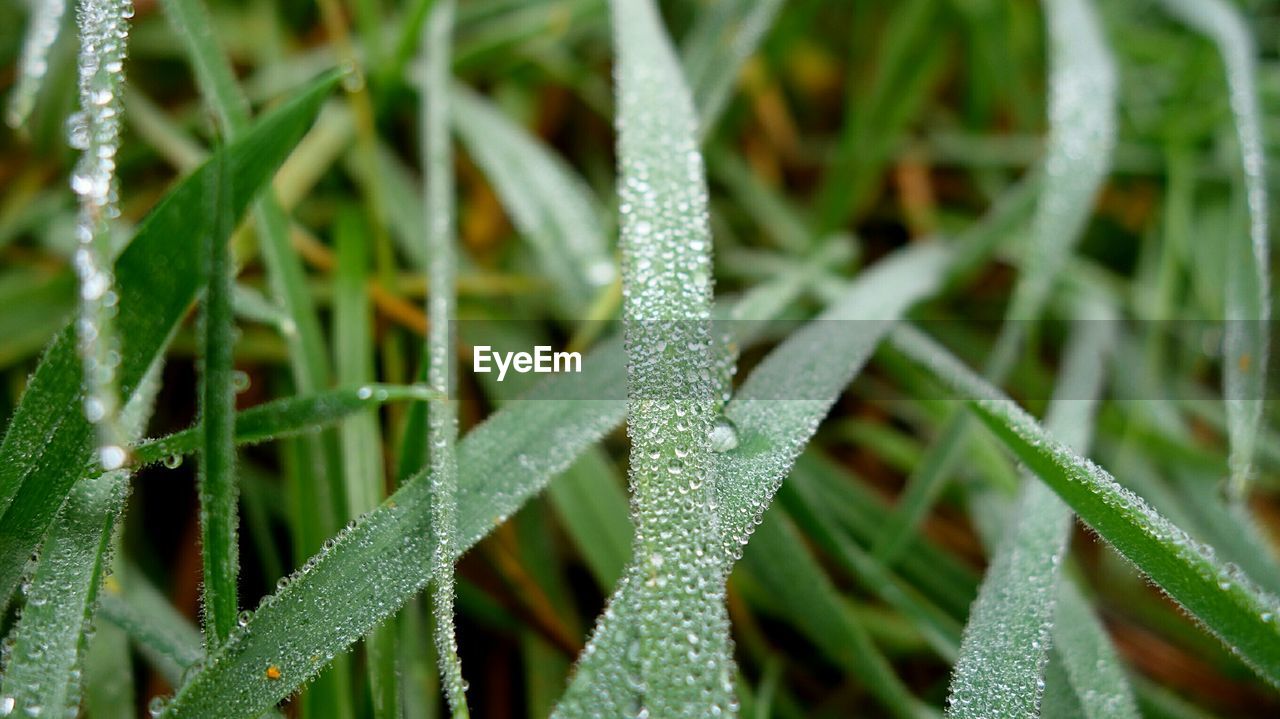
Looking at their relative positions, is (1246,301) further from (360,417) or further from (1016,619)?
(360,417)

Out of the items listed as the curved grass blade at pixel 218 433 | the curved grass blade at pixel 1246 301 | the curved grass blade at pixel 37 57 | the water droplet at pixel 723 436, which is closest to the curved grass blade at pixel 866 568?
the water droplet at pixel 723 436

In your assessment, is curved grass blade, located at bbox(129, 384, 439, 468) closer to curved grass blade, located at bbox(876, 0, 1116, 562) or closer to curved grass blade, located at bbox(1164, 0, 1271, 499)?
curved grass blade, located at bbox(876, 0, 1116, 562)

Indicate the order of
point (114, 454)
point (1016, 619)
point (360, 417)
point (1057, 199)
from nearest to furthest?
point (114, 454), point (1016, 619), point (360, 417), point (1057, 199)

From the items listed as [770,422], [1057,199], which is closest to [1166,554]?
[770,422]

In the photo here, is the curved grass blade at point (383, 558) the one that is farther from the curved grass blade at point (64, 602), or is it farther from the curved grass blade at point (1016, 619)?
the curved grass blade at point (1016, 619)

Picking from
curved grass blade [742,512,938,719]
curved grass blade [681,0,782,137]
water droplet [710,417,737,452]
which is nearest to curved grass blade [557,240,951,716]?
water droplet [710,417,737,452]

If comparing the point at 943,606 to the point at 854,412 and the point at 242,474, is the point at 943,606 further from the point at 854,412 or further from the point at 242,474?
the point at 242,474
